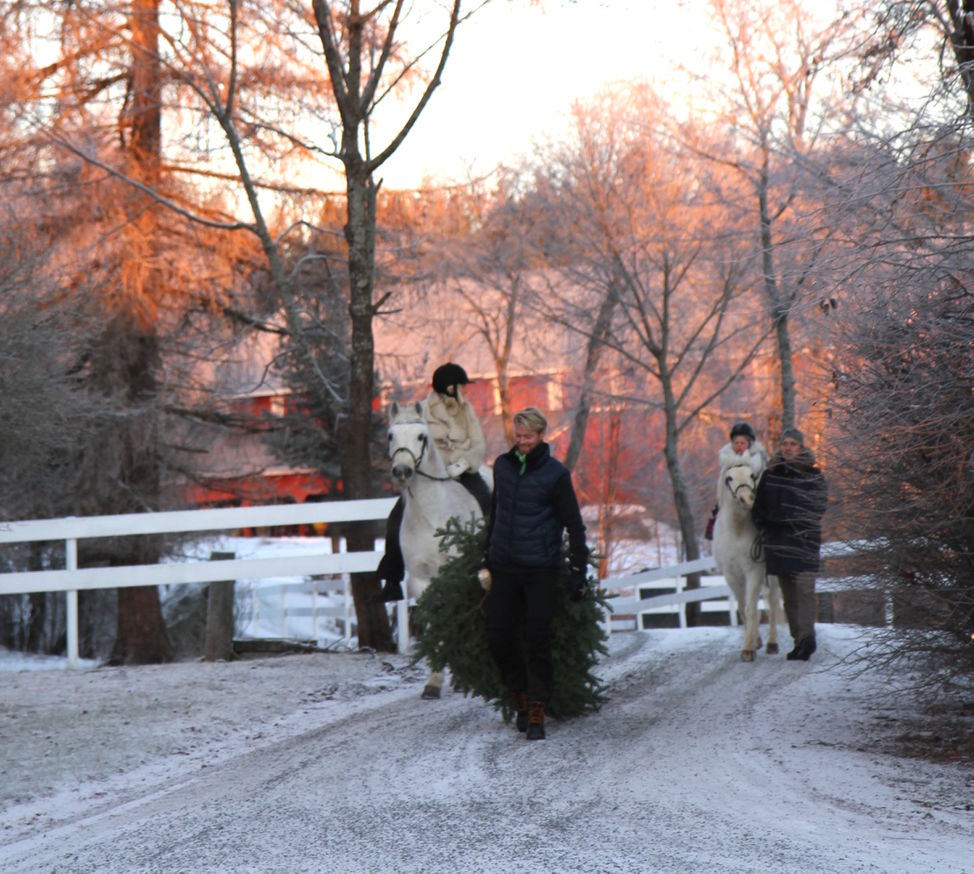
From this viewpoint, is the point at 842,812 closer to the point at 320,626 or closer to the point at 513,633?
the point at 513,633

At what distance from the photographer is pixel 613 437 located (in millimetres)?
40219

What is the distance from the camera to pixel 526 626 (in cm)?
913

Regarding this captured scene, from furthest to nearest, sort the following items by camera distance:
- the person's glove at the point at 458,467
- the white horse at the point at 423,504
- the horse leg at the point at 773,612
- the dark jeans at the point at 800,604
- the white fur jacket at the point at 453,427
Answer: the horse leg at the point at 773,612, the dark jeans at the point at 800,604, the white fur jacket at the point at 453,427, the person's glove at the point at 458,467, the white horse at the point at 423,504

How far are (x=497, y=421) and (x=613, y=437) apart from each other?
424 centimetres

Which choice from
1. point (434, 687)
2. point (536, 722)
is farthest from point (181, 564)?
point (536, 722)

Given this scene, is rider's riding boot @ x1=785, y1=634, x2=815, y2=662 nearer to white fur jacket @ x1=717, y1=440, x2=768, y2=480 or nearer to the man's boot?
white fur jacket @ x1=717, y1=440, x2=768, y2=480

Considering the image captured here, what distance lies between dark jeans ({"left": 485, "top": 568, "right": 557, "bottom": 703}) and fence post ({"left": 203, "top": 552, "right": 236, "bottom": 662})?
6.73 m

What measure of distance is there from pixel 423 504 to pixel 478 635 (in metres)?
1.93

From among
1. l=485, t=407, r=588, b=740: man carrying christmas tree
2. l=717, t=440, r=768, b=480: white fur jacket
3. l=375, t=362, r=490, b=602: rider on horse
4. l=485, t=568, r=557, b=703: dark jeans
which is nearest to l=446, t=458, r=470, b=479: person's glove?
l=375, t=362, r=490, b=602: rider on horse

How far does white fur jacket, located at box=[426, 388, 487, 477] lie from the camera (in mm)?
11648

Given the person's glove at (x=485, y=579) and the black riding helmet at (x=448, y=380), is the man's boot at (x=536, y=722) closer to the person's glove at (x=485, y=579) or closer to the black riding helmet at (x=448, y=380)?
the person's glove at (x=485, y=579)

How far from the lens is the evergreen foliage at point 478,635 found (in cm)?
924

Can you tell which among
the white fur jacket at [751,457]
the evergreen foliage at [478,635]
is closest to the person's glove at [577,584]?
the evergreen foliage at [478,635]

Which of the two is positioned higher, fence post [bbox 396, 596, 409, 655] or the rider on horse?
the rider on horse
